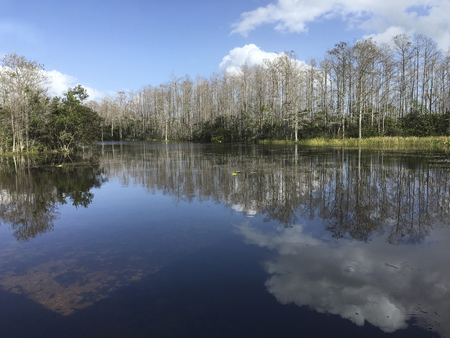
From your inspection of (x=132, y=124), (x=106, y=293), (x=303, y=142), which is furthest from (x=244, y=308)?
(x=132, y=124)

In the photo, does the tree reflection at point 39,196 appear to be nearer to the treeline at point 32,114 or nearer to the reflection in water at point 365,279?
the reflection in water at point 365,279

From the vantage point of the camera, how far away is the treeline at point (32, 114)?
86.3 feet

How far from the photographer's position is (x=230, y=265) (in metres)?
3.99

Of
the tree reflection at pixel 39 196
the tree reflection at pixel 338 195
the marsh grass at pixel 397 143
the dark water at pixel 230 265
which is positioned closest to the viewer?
the dark water at pixel 230 265

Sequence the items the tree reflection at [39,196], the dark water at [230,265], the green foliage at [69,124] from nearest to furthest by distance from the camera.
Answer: the dark water at [230,265] < the tree reflection at [39,196] < the green foliage at [69,124]

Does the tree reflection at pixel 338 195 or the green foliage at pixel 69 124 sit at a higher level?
the green foliage at pixel 69 124

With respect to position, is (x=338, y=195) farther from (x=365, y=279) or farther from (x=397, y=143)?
(x=397, y=143)

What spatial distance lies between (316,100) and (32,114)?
44.0 m

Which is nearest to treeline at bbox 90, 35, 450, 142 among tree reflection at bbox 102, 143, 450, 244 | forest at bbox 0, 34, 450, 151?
forest at bbox 0, 34, 450, 151

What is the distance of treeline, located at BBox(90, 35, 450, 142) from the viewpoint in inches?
1417

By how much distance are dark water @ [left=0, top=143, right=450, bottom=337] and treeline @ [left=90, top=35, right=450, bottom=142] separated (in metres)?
29.5

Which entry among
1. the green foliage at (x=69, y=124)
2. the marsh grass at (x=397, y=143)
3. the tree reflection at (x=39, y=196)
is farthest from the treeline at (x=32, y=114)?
the marsh grass at (x=397, y=143)

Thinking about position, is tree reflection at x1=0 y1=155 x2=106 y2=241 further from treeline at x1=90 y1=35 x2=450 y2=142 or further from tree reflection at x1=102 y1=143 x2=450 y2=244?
treeline at x1=90 y1=35 x2=450 y2=142

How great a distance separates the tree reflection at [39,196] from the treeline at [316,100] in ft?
98.6
